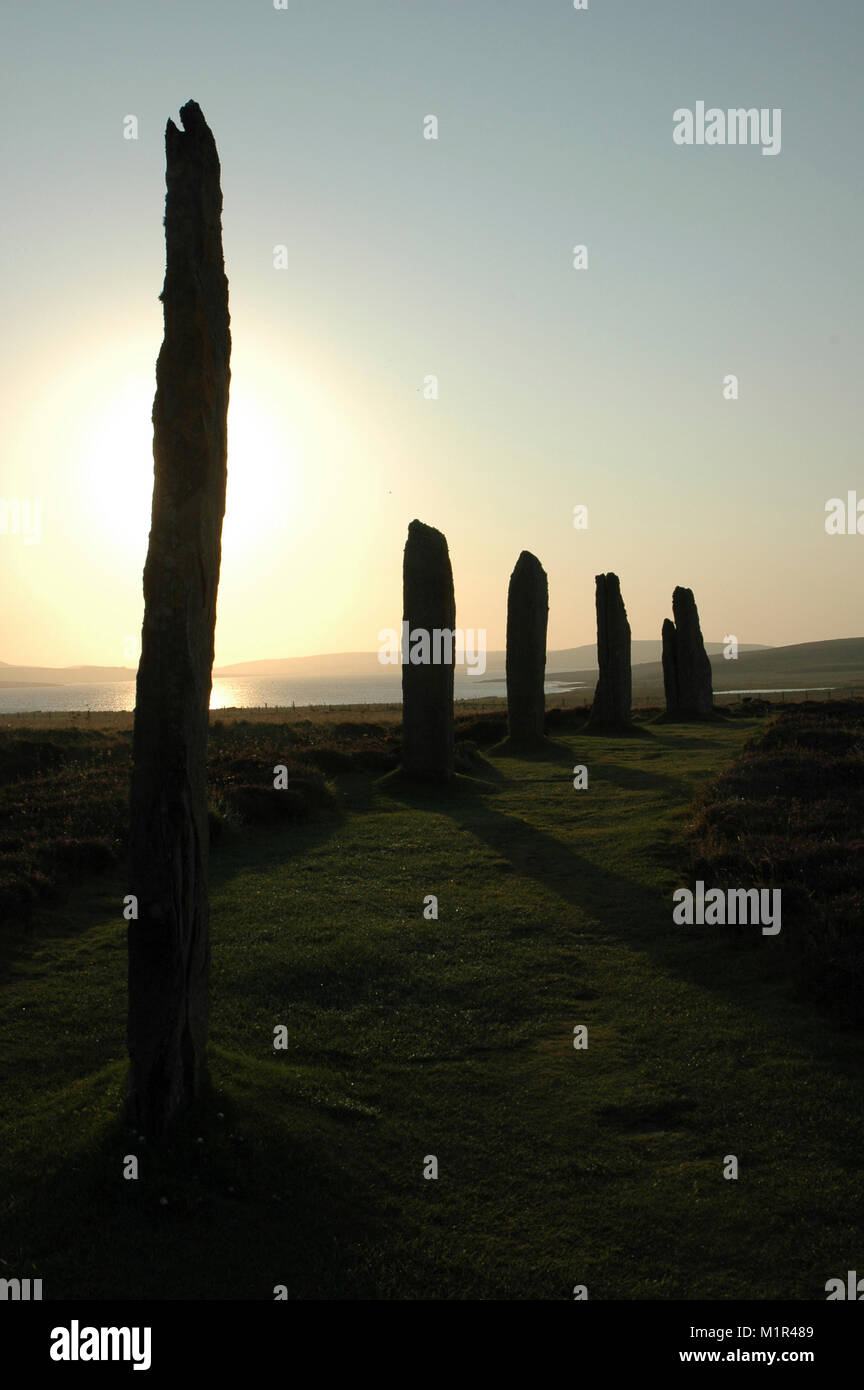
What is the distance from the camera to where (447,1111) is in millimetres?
7578

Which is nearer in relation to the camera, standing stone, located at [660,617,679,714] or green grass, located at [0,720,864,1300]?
green grass, located at [0,720,864,1300]

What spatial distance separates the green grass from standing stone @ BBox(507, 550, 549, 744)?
1633 cm

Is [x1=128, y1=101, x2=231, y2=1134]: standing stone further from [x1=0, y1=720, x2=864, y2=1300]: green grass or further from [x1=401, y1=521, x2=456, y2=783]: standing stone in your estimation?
[x1=401, y1=521, x2=456, y2=783]: standing stone

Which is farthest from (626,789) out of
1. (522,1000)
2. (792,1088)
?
(792,1088)

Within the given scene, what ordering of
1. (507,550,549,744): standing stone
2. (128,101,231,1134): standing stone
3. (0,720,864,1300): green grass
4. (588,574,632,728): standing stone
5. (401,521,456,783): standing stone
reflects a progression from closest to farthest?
1. (0,720,864,1300): green grass
2. (128,101,231,1134): standing stone
3. (401,521,456,783): standing stone
4. (507,550,549,744): standing stone
5. (588,574,632,728): standing stone

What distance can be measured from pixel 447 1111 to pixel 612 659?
28.5 meters

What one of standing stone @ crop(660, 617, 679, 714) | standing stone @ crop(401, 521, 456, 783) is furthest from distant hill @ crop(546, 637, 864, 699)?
standing stone @ crop(401, 521, 456, 783)

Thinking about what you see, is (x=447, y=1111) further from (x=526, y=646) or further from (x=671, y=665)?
(x=671, y=665)

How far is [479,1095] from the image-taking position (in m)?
7.85

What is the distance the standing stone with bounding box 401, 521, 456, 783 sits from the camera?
21.5 m

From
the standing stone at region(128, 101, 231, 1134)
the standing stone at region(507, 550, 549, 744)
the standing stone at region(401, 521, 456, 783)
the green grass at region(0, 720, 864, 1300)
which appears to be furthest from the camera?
the standing stone at region(507, 550, 549, 744)

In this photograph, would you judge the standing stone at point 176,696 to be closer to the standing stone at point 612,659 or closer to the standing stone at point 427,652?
the standing stone at point 427,652
